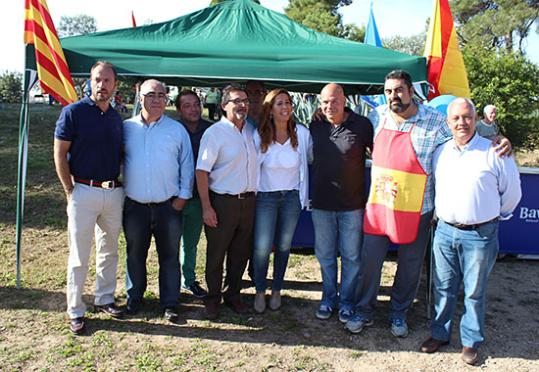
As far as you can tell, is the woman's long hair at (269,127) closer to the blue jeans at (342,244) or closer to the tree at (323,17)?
the blue jeans at (342,244)

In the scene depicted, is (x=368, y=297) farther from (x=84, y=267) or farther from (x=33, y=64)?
(x=33, y=64)

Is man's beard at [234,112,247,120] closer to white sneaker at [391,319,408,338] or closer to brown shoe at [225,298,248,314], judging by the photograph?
brown shoe at [225,298,248,314]

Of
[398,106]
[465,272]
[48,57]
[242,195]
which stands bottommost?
[465,272]

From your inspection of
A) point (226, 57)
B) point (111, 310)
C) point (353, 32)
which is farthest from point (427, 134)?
point (353, 32)

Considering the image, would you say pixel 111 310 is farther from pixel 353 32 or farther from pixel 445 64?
pixel 353 32

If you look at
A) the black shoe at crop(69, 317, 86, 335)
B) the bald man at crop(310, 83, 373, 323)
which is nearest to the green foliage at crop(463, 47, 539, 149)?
the bald man at crop(310, 83, 373, 323)

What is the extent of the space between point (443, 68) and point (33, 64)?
11.1 feet

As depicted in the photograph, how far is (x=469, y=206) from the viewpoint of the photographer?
9.03ft

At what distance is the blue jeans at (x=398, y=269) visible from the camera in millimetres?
3176

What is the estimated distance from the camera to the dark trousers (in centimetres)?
328

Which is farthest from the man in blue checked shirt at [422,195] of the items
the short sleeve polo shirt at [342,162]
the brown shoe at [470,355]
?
the brown shoe at [470,355]

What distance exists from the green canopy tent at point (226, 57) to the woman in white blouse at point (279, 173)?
46 centimetres

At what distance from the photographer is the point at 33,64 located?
3484 mm

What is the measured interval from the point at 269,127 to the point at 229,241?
36.0 inches
